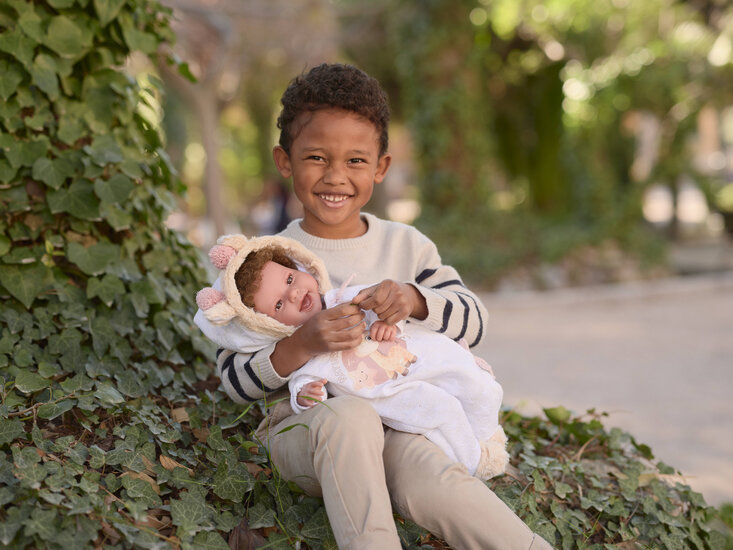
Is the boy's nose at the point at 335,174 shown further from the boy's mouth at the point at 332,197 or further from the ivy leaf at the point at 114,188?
the ivy leaf at the point at 114,188

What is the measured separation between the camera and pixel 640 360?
5551mm

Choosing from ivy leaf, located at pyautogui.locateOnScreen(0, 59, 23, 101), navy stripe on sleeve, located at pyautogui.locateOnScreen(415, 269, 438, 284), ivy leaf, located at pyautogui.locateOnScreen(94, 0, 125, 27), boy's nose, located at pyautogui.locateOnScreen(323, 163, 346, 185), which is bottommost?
navy stripe on sleeve, located at pyautogui.locateOnScreen(415, 269, 438, 284)

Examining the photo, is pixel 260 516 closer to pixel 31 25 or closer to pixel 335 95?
pixel 335 95

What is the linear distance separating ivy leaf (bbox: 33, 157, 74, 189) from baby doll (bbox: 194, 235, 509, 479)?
30.2 inches

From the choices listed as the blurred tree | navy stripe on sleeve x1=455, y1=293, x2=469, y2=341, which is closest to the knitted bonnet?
navy stripe on sleeve x1=455, y1=293, x2=469, y2=341

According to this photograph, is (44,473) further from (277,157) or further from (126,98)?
(126,98)

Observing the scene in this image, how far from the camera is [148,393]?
2.27 meters

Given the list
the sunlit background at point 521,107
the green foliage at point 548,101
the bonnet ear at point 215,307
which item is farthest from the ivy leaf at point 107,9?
the green foliage at point 548,101

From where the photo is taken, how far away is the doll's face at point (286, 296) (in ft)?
6.04

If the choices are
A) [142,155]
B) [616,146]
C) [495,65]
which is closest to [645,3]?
[616,146]

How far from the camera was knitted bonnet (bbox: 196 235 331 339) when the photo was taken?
1.80m

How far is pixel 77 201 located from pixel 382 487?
144 centimetres

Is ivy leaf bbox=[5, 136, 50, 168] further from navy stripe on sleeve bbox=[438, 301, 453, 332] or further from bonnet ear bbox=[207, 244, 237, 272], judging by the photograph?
navy stripe on sleeve bbox=[438, 301, 453, 332]

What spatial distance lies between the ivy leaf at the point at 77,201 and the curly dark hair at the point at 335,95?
2.47 ft
